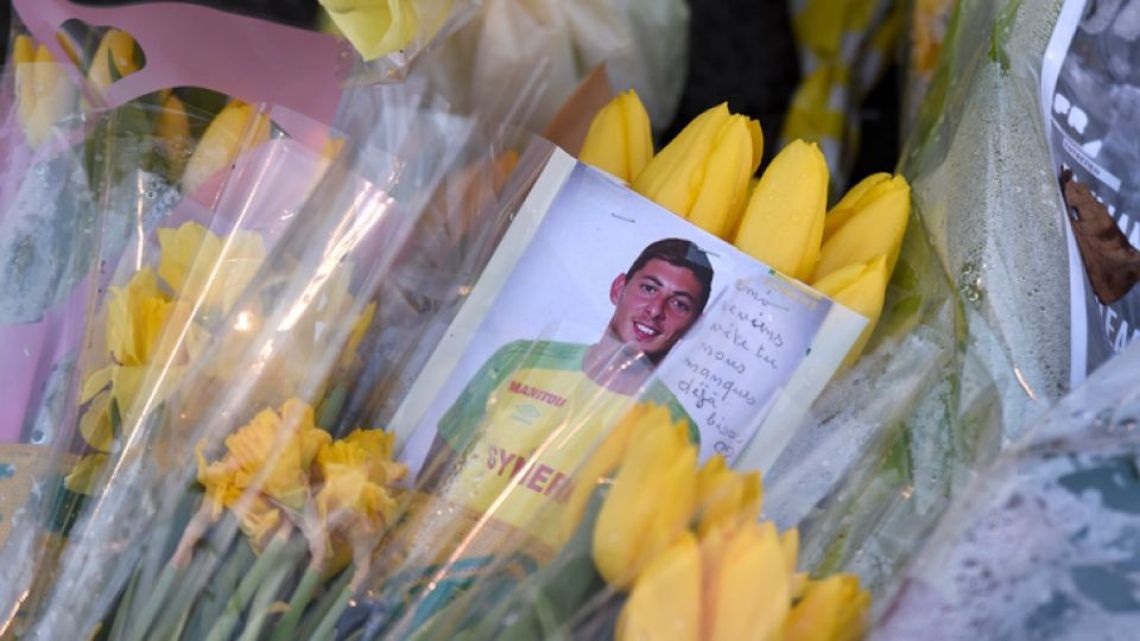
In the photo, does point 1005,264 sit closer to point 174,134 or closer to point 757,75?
point 174,134

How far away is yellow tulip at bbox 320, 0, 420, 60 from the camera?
2.40 ft

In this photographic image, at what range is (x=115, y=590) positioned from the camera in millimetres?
601

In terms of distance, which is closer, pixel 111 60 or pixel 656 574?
pixel 656 574

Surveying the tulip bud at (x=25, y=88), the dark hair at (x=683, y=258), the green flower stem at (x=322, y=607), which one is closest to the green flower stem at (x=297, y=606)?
the green flower stem at (x=322, y=607)

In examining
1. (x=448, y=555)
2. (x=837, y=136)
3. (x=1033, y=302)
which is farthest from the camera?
(x=837, y=136)

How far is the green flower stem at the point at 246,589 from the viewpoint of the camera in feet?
1.88

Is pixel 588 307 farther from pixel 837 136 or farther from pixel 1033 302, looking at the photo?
pixel 837 136

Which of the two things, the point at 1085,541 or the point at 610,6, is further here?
the point at 610,6

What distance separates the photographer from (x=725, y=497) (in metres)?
0.55

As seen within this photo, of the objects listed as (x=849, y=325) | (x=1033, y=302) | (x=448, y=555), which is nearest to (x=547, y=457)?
(x=448, y=555)

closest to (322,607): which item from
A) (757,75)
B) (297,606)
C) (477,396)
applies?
(297,606)

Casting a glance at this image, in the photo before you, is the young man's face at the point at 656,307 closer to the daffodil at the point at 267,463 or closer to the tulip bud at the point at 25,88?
the daffodil at the point at 267,463

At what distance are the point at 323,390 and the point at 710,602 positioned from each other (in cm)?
25

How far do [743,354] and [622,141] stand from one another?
0.59 feet
